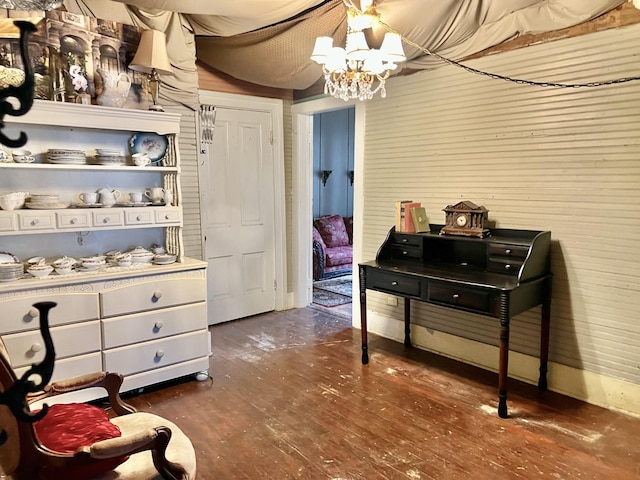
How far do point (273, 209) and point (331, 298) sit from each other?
1.33m

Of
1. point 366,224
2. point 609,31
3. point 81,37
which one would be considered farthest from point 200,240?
point 609,31

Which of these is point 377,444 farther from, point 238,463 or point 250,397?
point 250,397

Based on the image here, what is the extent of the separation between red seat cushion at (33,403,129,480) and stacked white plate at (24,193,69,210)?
154 centimetres

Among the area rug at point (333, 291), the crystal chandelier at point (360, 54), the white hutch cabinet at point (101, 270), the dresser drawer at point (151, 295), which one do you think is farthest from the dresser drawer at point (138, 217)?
the area rug at point (333, 291)

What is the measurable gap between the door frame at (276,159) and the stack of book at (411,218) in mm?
1584

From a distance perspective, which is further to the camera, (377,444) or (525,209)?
(525,209)

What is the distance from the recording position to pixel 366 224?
4.23 metres

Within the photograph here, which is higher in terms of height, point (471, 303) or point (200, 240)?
point (200, 240)

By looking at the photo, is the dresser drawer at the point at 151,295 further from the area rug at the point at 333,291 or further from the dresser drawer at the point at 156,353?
the area rug at the point at 333,291

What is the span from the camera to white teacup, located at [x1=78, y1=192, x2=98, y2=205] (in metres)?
2.96

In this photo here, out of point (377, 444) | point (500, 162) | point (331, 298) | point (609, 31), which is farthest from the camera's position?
point (331, 298)

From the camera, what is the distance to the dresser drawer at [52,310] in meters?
2.58

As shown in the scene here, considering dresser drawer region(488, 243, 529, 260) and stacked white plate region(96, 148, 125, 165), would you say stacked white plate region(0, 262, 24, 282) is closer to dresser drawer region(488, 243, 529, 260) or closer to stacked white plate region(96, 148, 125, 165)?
stacked white plate region(96, 148, 125, 165)

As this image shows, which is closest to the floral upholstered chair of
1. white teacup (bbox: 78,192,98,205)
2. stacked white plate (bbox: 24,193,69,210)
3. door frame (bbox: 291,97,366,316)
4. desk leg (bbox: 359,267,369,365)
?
door frame (bbox: 291,97,366,316)
